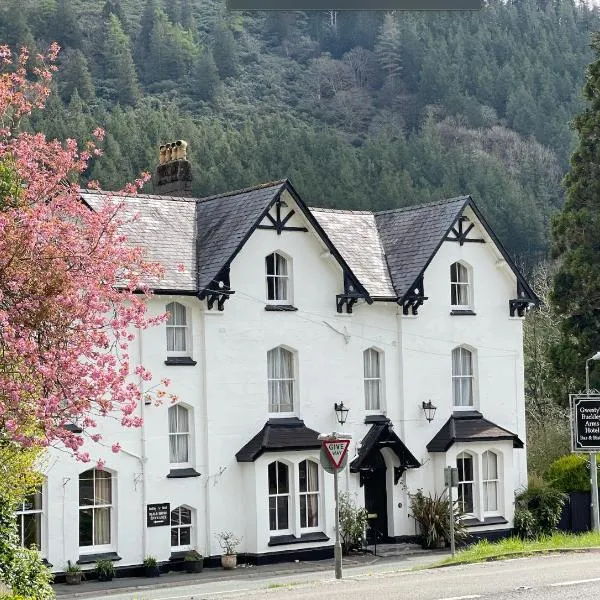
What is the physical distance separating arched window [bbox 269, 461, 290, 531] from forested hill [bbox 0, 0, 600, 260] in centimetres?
5736

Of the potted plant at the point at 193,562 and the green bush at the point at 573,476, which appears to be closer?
the potted plant at the point at 193,562

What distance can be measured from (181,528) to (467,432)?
9.39 meters

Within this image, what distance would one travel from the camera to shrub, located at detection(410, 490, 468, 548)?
118 feet

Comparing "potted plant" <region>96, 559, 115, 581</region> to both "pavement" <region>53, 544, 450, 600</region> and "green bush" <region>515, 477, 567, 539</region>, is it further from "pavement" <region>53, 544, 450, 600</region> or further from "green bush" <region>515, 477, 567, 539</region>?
"green bush" <region>515, 477, 567, 539</region>

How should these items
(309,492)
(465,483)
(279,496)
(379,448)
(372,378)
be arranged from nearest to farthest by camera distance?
1. (279,496)
2. (309,492)
3. (379,448)
4. (372,378)
5. (465,483)

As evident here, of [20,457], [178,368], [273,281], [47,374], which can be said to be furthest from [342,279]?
[47,374]

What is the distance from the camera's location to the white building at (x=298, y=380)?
1259 inches

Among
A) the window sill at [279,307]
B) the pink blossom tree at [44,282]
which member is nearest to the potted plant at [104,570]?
the window sill at [279,307]

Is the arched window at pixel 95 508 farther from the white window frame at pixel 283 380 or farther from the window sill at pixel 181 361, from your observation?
the white window frame at pixel 283 380

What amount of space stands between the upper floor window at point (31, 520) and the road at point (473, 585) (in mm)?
3764

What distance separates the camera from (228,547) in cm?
3284

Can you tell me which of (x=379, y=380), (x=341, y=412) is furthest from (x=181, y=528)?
(x=379, y=380)

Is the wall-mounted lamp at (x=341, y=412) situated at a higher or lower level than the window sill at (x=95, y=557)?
higher

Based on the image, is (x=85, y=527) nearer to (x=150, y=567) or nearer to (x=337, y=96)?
(x=150, y=567)
